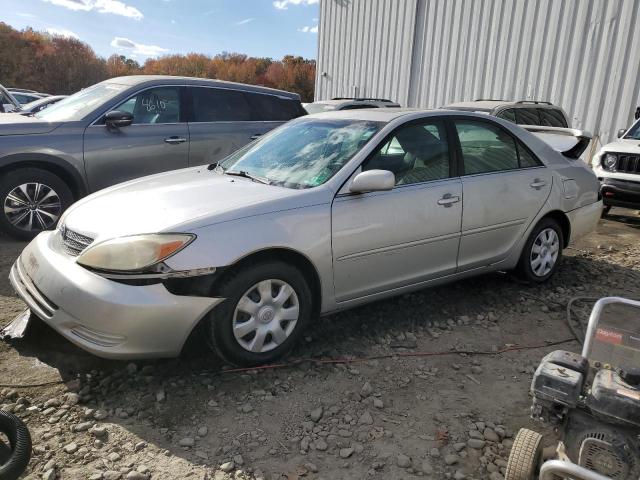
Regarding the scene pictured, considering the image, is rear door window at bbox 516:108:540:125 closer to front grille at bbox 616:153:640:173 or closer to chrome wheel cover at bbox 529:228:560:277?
front grille at bbox 616:153:640:173

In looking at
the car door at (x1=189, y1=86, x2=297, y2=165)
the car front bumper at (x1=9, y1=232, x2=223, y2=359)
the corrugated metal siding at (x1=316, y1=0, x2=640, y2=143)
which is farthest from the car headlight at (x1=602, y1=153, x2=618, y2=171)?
the car front bumper at (x1=9, y1=232, x2=223, y2=359)

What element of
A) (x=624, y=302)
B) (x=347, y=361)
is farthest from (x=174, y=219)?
(x=624, y=302)

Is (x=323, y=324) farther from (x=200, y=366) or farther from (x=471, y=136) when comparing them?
(x=471, y=136)

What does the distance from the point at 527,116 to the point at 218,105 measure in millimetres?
4959

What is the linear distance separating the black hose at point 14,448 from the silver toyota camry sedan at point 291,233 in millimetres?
502

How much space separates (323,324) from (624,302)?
2.01 meters

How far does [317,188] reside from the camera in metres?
3.21

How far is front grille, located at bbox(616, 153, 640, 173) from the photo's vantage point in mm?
6906

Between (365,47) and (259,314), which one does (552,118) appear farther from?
(365,47)

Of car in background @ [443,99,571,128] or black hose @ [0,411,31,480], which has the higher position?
car in background @ [443,99,571,128]

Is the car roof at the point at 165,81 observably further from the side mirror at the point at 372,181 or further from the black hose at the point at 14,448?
the black hose at the point at 14,448

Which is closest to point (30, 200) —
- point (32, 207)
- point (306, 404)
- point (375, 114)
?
point (32, 207)

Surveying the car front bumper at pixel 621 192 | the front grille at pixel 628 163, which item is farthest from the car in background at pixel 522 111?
the car front bumper at pixel 621 192

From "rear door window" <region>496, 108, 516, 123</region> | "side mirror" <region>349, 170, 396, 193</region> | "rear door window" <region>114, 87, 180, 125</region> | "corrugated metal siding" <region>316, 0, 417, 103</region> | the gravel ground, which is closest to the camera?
the gravel ground
